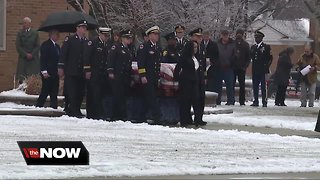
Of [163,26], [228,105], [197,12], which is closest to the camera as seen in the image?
[228,105]

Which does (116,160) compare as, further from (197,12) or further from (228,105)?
(197,12)

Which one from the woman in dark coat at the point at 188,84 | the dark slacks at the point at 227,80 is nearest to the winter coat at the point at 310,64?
the dark slacks at the point at 227,80

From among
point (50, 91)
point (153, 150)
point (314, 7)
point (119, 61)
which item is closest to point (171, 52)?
point (119, 61)

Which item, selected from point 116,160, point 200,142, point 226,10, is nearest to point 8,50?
point 226,10

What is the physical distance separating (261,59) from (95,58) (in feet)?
21.7

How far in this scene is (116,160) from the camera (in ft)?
39.6

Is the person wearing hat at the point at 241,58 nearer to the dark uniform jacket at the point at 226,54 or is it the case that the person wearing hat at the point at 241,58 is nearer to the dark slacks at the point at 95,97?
the dark uniform jacket at the point at 226,54

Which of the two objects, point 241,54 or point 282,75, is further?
point 282,75

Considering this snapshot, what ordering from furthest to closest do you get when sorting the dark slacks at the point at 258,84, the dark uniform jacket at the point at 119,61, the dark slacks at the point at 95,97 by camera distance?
the dark slacks at the point at 258,84
the dark slacks at the point at 95,97
the dark uniform jacket at the point at 119,61

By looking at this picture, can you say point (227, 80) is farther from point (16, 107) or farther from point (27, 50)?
point (16, 107)

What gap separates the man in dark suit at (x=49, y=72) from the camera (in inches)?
785

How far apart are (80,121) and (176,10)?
14.4m

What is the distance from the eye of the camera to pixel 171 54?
1816 cm

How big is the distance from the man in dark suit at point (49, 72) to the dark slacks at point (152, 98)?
285 centimetres
